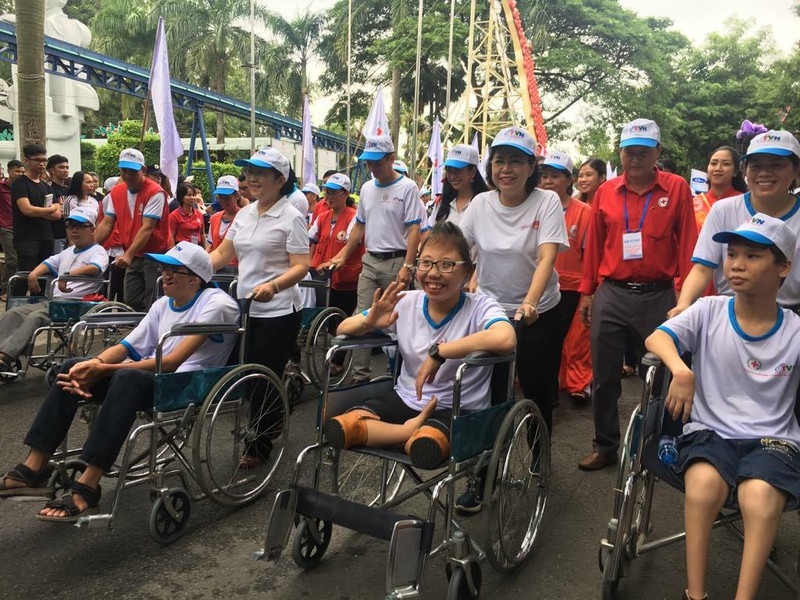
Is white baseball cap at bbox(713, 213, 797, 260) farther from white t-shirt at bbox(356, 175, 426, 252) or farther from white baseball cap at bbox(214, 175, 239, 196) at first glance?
white baseball cap at bbox(214, 175, 239, 196)

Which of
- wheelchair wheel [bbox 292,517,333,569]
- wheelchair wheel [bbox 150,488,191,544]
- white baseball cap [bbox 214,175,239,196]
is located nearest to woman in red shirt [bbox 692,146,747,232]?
wheelchair wheel [bbox 292,517,333,569]

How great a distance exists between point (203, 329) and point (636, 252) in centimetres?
208

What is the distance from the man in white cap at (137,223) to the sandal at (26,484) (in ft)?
9.08

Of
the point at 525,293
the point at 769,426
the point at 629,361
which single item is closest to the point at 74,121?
the point at 629,361

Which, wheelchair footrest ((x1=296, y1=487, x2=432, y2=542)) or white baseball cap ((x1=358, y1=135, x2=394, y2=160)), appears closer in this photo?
wheelchair footrest ((x1=296, y1=487, x2=432, y2=542))

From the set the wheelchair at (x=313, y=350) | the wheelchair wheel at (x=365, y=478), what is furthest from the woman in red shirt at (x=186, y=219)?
the wheelchair wheel at (x=365, y=478)

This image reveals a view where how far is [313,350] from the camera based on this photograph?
17.0 ft

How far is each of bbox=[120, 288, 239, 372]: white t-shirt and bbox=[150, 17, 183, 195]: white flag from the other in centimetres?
536

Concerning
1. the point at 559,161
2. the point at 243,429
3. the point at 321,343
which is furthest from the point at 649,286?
the point at 321,343

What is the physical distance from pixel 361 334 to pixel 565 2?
24.6 m

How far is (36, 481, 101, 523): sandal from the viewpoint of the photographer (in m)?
2.69

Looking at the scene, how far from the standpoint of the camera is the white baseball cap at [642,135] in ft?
10.9

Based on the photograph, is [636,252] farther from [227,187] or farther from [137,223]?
[227,187]

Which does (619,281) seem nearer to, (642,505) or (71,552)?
(642,505)
